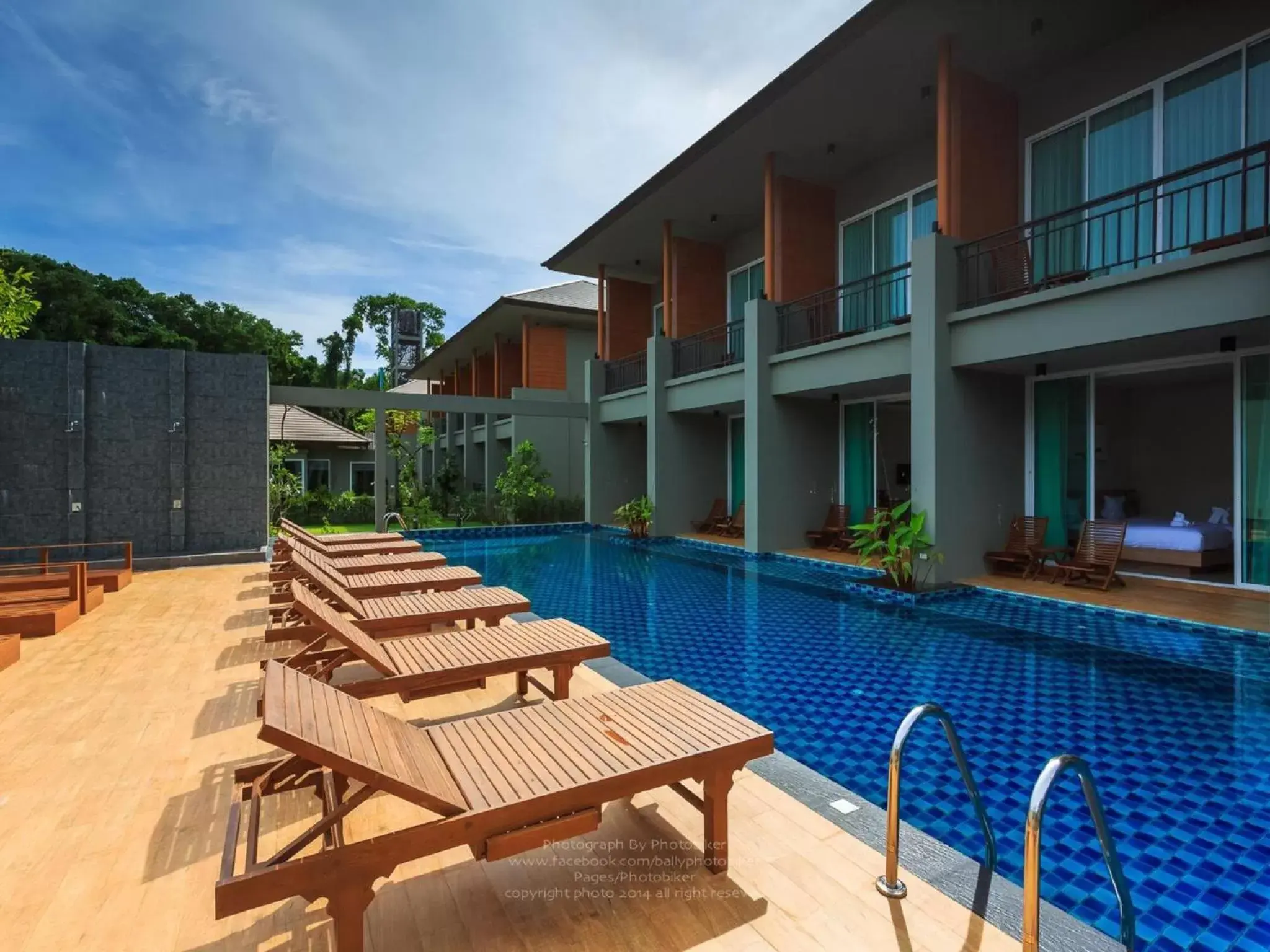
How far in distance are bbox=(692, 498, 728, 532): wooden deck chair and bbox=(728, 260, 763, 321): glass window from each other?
4.50m

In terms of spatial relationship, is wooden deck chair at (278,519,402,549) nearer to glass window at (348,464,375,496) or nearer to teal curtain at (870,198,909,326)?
teal curtain at (870,198,909,326)

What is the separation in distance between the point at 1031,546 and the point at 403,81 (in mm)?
16773

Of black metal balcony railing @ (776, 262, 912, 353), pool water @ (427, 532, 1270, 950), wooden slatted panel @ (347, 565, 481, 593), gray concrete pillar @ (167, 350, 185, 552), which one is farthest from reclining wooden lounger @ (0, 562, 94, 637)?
black metal balcony railing @ (776, 262, 912, 353)

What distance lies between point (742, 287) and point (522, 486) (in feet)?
27.5

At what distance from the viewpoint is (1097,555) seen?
9289 mm

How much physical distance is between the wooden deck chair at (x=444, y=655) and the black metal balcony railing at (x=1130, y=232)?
25.2 ft

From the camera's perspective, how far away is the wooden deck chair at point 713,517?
1653 cm

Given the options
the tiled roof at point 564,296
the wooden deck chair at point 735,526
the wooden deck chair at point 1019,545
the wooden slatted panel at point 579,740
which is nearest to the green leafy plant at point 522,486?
the tiled roof at point 564,296

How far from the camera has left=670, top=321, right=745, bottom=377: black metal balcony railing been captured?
1574 centimetres

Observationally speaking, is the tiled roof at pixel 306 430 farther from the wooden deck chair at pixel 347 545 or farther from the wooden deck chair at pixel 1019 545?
the wooden deck chair at pixel 1019 545

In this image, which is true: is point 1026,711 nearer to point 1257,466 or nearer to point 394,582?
point 1257,466

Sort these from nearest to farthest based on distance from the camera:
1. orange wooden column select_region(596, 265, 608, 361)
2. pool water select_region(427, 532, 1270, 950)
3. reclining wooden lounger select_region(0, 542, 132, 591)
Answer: pool water select_region(427, 532, 1270, 950), reclining wooden lounger select_region(0, 542, 132, 591), orange wooden column select_region(596, 265, 608, 361)

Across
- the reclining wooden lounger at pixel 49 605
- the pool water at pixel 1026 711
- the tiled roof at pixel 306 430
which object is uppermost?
the tiled roof at pixel 306 430

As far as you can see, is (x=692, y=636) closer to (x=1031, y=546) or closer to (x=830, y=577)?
(x=830, y=577)
